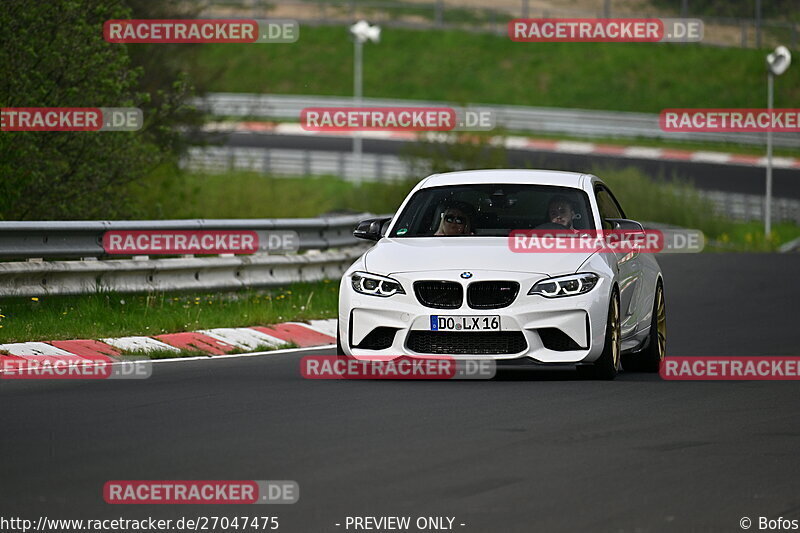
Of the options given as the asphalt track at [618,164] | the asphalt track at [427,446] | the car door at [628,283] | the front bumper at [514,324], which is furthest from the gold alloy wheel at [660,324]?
the asphalt track at [618,164]

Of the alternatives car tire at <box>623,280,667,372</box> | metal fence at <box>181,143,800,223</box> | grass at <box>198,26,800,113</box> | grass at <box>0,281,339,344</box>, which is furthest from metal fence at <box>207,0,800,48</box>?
car tire at <box>623,280,667,372</box>

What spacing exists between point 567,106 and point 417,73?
7.78 meters

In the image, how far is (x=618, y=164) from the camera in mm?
52844

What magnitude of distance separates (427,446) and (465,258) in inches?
127

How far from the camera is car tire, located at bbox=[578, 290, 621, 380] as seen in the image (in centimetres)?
1218

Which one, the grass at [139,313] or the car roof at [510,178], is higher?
the car roof at [510,178]

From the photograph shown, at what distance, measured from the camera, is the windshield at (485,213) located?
13078 mm

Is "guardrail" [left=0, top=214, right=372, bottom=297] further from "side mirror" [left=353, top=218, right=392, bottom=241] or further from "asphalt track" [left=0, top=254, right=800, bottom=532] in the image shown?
"side mirror" [left=353, top=218, right=392, bottom=241]

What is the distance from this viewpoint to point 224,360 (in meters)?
14.0

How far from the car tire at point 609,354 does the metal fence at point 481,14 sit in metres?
58.9

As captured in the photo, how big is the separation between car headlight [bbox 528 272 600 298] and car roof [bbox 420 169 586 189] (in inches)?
55.8

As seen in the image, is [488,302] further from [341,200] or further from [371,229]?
[341,200]

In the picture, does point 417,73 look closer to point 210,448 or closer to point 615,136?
point 615,136

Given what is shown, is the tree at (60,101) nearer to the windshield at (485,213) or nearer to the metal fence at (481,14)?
the windshield at (485,213)
